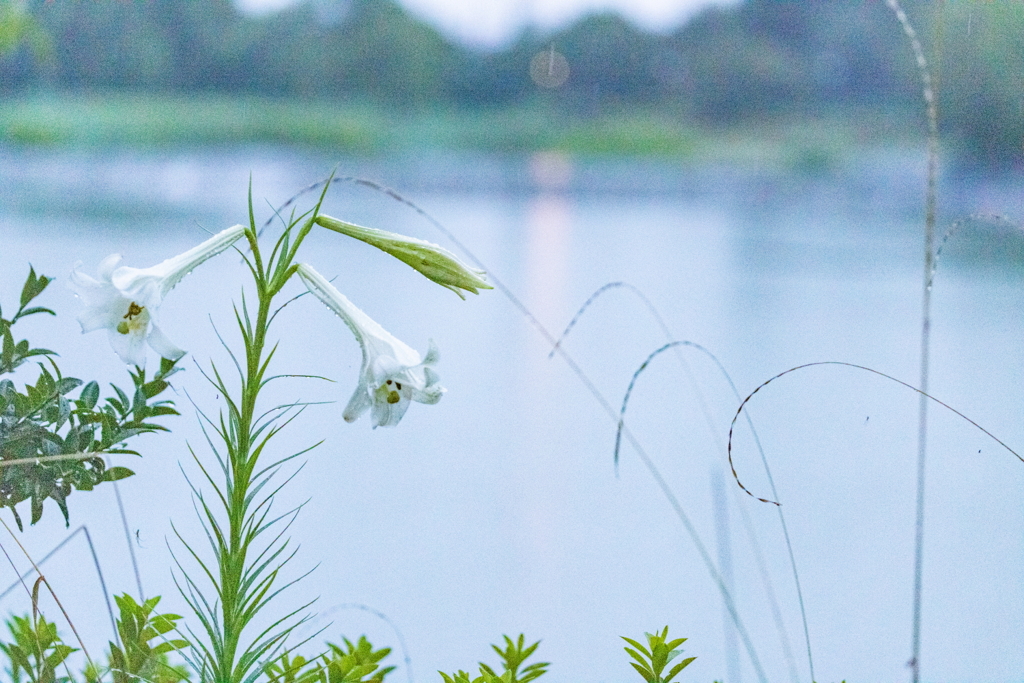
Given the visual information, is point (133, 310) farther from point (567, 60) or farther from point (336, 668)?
point (567, 60)

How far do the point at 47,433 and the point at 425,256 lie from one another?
25 centimetres

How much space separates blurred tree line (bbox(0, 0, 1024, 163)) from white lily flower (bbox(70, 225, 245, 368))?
78cm

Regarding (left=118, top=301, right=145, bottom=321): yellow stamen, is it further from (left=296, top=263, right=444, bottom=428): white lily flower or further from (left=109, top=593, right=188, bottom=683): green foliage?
(left=109, top=593, right=188, bottom=683): green foliage

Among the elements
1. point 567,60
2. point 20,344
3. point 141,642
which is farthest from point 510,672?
point 567,60

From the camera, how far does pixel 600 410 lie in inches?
49.6

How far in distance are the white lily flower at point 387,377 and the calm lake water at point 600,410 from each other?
68 cm

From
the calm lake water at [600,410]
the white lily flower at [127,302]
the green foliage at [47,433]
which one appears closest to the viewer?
the white lily flower at [127,302]

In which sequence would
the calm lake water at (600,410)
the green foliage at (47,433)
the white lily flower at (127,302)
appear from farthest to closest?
the calm lake water at (600,410)
the green foliage at (47,433)
the white lily flower at (127,302)

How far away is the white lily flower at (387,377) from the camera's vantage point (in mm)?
426

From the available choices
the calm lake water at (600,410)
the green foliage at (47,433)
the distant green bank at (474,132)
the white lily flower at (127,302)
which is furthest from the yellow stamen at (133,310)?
the distant green bank at (474,132)

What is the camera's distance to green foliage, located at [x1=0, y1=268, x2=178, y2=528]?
0.51m

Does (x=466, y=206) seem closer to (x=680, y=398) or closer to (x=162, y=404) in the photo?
(x=680, y=398)

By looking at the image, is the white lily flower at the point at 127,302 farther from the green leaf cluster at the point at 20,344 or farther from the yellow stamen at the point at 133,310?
the green leaf cluster at the point at 20,344

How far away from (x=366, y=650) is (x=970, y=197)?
35.9 inches
